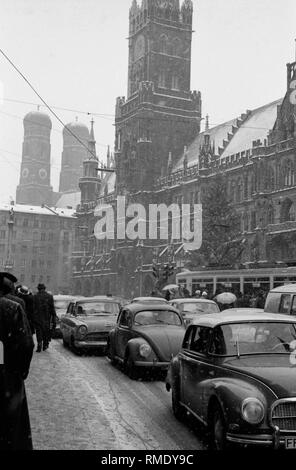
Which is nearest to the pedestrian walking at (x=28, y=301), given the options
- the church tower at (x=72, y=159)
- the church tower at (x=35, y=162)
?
the church tower at (x=35, y=162)

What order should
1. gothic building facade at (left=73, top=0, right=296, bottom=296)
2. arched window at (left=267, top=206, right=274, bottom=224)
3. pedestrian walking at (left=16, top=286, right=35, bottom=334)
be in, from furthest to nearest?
gothic building facade at (left=73, top=0, right=296, bottom=296)
arched window at (left=267, top=206, right=274, bottom=224)
pedestrian walking at (left=16, top=286, right=35, bottom=334)

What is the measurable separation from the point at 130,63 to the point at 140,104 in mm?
13323

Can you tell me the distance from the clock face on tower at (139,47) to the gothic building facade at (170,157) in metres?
0.14

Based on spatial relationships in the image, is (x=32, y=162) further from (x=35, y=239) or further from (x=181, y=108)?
(x=181, y=108)

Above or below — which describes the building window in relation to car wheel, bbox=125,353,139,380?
above

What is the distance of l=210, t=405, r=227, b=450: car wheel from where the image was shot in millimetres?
6069

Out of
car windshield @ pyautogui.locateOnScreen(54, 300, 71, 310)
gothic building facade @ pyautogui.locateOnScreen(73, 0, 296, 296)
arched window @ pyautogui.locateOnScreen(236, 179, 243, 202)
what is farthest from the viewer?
arched window @ pyautogui.locateOnScreen(236, 179, 243, 202)

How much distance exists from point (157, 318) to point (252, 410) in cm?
707

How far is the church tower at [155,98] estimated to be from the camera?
7494 centimetres

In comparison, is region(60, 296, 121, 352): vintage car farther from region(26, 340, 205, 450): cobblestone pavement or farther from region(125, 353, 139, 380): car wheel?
region(125, 353, 139, 380): car wheel

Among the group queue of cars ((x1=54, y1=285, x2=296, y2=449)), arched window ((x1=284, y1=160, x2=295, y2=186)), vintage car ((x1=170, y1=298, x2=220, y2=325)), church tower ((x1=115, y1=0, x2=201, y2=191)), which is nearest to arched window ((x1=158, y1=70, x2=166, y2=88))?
church tower ((x1=115, y1=0, x2=201, y2=191))

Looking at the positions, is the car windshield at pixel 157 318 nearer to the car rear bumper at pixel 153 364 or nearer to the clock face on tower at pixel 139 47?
the car rear bumper at pixel 153 364
